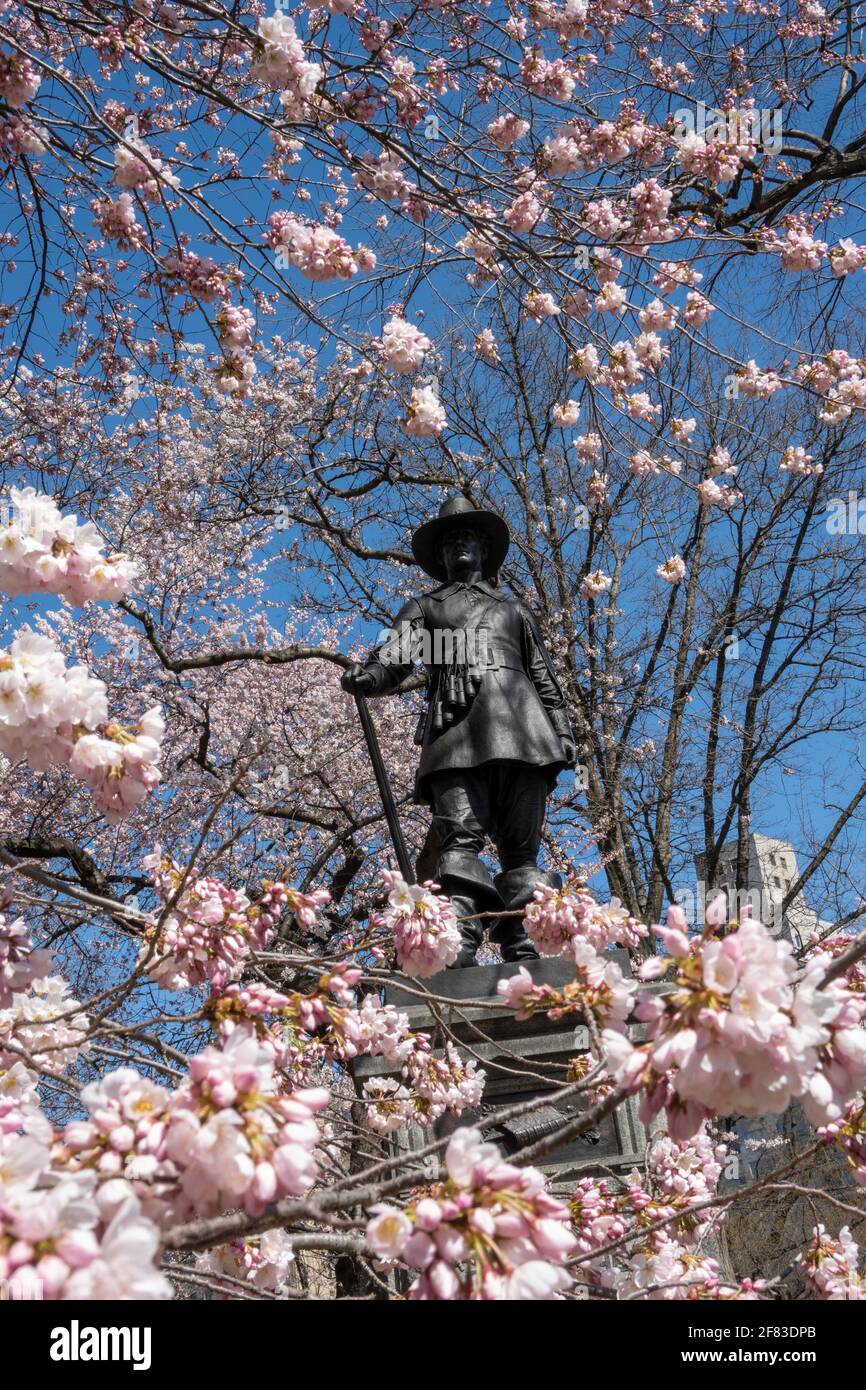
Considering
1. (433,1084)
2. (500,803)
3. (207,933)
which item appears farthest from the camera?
(500,803)

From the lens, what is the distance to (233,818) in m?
9.11

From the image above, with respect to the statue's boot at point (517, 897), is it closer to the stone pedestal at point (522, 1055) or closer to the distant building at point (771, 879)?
the stone pedestal at point (522, 1055)

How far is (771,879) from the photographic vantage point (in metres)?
11.5

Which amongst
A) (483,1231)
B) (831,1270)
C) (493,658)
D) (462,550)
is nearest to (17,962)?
(483,1231)

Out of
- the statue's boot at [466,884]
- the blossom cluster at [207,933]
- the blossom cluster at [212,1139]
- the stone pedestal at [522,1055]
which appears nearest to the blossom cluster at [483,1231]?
the blossom cluster at [212,1139]

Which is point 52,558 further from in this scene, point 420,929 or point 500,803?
point 500,803

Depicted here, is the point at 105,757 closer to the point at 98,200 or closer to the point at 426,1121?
the point at 426,1121

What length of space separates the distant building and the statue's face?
550cm

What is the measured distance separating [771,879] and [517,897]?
818 cm

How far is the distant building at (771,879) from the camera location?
31.4 ft

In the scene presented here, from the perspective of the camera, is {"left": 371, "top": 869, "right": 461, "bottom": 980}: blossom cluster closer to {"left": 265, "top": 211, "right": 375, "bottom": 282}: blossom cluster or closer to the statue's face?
{"left": 265, "top": 211, "right": 375, "bottom": 282}: blossom cluster

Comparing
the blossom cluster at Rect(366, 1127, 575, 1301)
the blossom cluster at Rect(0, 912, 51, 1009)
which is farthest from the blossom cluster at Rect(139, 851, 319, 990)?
the blossom cluster at Rect(366, 1127, 575, 1301)

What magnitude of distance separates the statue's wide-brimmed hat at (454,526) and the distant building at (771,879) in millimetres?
5373

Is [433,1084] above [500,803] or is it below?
below
